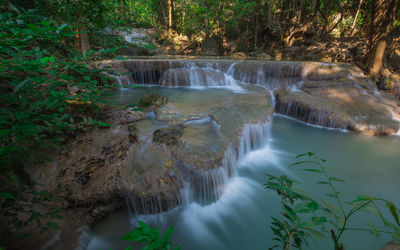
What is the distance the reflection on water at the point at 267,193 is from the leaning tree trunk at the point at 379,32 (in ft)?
13.6

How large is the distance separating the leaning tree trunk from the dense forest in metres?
0.04

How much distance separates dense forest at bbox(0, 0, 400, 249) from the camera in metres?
1.27

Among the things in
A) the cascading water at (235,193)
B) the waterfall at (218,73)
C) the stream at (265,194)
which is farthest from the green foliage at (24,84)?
the waterfall at (218,73)

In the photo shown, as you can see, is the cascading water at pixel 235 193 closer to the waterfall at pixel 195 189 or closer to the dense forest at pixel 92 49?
the waterfall at pixel 195 189

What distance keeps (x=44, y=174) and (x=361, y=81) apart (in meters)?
10.6

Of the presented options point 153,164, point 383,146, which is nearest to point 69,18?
point 153,164

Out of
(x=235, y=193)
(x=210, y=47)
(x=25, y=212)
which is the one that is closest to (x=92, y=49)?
(x=25, y=212)

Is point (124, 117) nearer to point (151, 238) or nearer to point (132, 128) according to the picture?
point (132, 128)

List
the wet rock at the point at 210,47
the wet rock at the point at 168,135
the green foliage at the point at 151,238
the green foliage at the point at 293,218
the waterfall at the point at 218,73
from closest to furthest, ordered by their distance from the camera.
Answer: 1. the green foliage at the point at 151,238
2. the green foliage at the point at 293,218
3. the wet rock at the point at 168,135
4. the waterfall at the point at 218,73
5. the wet rock at the point at 210,47

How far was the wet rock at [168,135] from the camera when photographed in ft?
10.5

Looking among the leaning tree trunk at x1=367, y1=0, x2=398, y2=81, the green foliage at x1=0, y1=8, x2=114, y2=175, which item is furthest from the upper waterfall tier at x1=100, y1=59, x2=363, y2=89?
the green foliage at x1=0, y1=8, x2=114, y2=175

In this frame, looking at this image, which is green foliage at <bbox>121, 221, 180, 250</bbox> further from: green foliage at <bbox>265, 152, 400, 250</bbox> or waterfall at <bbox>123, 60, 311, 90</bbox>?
waterfall at <bbox>123, 60, 311, 90</bbox>

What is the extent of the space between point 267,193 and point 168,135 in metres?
2.19

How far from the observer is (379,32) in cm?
751
